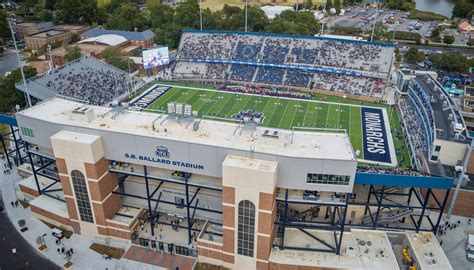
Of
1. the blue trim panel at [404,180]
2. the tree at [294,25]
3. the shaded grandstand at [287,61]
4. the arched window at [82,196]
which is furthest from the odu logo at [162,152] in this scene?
the tree at [294,25]

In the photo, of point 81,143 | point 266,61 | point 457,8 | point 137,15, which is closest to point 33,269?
point 81,143

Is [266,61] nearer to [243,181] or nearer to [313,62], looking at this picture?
[313,62]

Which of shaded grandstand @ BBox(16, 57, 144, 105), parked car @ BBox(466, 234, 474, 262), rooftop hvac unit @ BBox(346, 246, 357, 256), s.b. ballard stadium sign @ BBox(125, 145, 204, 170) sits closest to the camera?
s.b. ballard stadium sign @ BBox(125, 145, 204, 170)

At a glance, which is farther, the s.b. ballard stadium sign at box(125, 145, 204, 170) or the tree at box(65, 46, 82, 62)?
the tree at box(65, 46, 82, 62)

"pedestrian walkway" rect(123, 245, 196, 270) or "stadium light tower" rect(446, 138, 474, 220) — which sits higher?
"stadium light tower" rect(446, 138, 474, 220)

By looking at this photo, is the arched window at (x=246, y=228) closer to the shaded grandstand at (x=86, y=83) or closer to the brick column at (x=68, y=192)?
the brick column at (x=68, y=192)

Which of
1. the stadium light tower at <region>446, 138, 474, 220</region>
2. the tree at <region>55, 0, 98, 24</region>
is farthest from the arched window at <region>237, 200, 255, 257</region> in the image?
the tree at <region>55, 0, 98, 24</region>

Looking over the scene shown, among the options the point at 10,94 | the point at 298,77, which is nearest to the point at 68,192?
the point at 10,94

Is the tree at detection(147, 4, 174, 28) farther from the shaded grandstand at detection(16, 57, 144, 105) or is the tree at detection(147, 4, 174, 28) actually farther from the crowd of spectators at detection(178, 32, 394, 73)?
the shaded grandstand at detection(16, 57, 144, 105)
